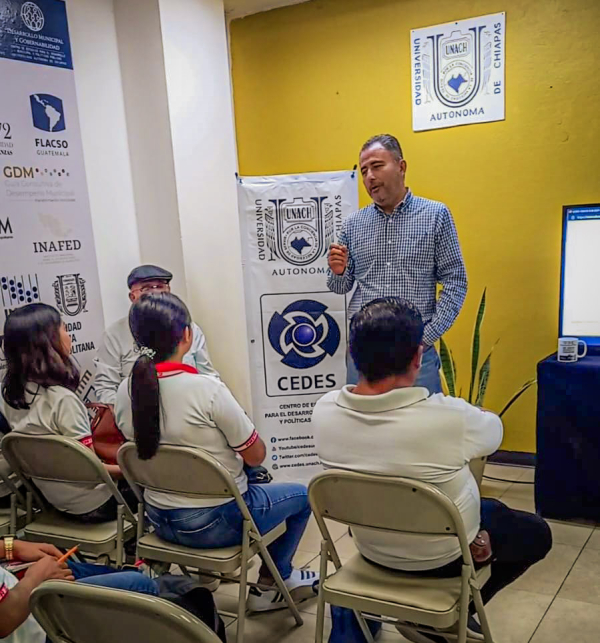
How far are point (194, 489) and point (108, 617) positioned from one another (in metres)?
0.74

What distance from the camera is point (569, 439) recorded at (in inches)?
111

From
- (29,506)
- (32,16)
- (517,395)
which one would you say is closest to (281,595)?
(29,506)

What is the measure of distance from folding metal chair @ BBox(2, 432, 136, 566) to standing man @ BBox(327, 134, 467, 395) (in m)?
1.19

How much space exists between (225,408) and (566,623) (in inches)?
→ 57.3

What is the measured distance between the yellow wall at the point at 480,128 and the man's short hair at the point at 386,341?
2.11 m

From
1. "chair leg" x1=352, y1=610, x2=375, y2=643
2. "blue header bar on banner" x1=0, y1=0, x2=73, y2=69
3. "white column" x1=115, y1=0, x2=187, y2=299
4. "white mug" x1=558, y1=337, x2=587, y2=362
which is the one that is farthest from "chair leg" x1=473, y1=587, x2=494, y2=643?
"blue header bar on banner" x1=0, y1=0, x2=73, y2=69

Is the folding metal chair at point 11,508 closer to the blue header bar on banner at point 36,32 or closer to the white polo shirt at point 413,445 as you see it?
the white polo shirt at point 413,445

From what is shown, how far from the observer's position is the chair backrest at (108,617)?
42.9 inches

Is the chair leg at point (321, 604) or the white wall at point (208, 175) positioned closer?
the chair leg at point (321, 604)

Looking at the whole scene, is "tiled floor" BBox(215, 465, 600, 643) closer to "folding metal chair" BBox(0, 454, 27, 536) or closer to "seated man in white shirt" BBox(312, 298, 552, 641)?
"seated man in white shirt" BBox(312, 298, 552, 641)

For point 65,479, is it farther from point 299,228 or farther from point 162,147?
point 162,147

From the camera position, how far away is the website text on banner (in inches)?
126

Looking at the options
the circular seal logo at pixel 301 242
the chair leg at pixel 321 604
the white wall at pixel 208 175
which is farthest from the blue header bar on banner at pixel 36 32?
the chair leg at pixel 321 604

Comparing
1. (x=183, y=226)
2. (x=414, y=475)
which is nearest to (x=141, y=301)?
(x=414, y=475)
